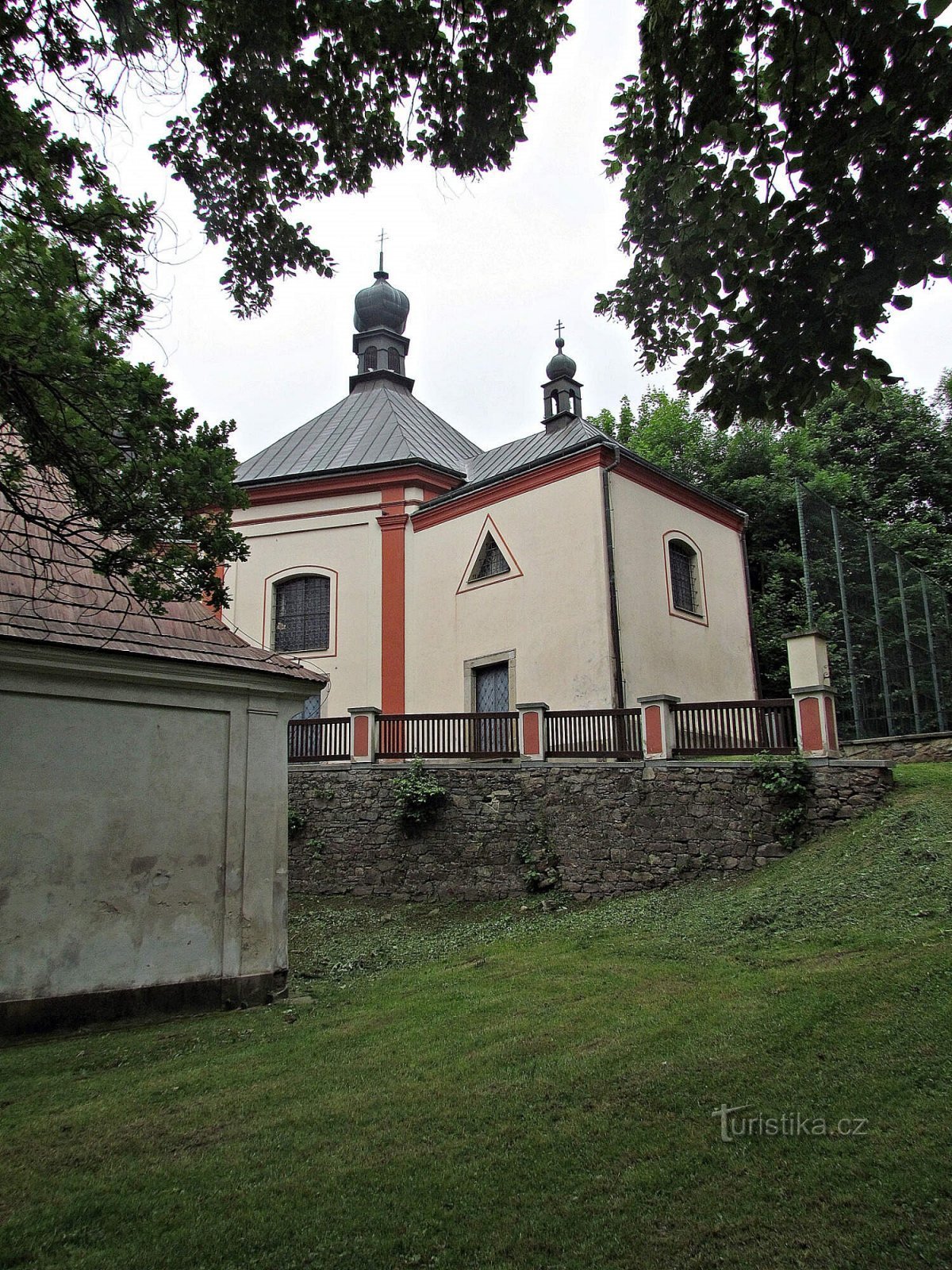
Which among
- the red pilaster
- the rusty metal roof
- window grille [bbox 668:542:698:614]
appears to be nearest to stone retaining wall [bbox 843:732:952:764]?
window grille [bbox 668:542:698:614]

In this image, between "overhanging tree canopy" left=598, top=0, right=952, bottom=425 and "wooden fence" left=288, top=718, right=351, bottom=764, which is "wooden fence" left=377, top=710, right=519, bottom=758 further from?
"overhanging tree canopy" left=598, top=0, right=952, bottom=425

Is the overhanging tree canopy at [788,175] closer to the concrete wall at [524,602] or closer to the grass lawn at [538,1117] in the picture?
the grass lawn at [538,1117]

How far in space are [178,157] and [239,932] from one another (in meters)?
5.94

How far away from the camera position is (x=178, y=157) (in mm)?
4730

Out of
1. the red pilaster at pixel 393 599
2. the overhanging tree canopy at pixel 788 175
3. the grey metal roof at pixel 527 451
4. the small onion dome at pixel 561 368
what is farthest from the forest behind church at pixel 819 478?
the overhanging tree canopy at pixel 788 175

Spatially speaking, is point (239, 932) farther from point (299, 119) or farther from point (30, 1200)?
point (299, 119)

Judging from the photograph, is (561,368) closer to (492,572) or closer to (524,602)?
(492,572)

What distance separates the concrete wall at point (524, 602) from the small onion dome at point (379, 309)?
974 centimetres

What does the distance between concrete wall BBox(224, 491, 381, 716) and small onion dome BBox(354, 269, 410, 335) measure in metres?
8.48

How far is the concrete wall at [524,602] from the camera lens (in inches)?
574

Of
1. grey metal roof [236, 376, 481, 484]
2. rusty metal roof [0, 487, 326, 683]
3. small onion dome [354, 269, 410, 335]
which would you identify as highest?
small onion dome [354, 269, 410, 335]

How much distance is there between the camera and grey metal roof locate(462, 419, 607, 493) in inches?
643

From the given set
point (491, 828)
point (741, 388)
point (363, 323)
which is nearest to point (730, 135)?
point (741, 388)

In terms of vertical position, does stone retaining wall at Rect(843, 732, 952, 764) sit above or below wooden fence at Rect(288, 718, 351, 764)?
below
